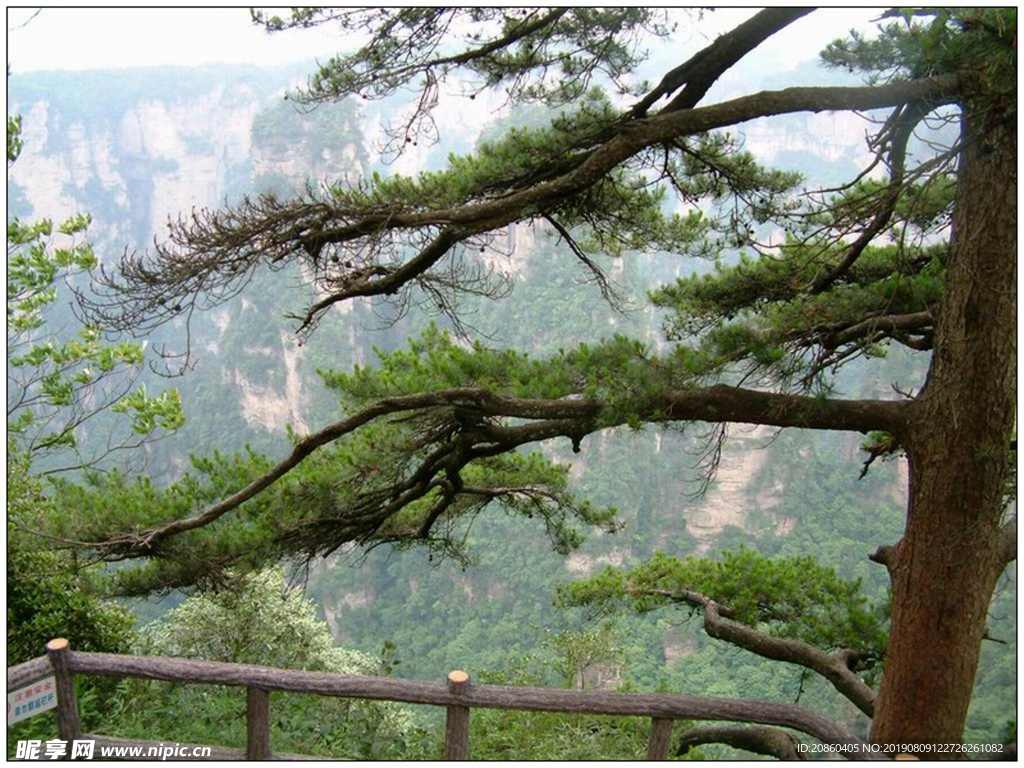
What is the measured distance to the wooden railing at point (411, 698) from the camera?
2980mm

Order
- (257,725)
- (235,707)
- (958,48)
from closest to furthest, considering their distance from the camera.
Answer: (958,48) < (257,725) < (235,707)

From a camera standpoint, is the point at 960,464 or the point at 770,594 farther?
the point at 770,594

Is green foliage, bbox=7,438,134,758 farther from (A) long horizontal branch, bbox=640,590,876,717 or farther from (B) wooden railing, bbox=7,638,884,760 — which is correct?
(A) long horizontal branch, bbox=640,590,876,717

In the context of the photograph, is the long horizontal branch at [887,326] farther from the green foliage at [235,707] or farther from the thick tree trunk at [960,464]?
the green foliage at [235,707]

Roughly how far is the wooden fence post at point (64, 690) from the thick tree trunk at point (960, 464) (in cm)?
282

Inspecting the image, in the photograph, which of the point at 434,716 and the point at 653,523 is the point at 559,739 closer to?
the point at 434,716

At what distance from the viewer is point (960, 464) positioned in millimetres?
2697

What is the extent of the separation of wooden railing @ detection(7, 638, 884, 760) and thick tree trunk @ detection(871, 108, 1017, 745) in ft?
1.22

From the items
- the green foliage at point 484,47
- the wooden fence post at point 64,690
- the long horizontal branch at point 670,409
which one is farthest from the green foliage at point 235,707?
the green foliage at point 484,47

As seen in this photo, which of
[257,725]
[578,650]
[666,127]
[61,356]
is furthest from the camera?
[578,650]

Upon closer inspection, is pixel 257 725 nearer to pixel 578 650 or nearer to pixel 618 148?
pixel 618 148

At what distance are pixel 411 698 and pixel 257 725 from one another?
60 centimetres

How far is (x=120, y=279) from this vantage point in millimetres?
2611

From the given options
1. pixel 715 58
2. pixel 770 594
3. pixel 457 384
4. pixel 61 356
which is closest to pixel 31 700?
pixel 457 384
